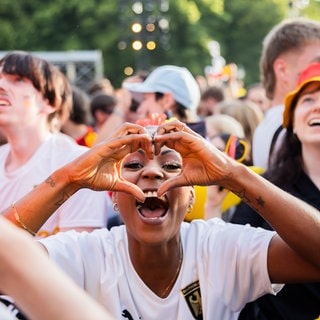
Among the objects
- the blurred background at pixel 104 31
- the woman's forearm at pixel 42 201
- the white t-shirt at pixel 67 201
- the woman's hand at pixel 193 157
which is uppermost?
the woman's hand at pixel 193 157

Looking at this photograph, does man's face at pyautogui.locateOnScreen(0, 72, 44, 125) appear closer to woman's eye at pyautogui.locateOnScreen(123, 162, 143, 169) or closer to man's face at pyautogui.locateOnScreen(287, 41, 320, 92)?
woman's eye at pyautogui.locateOnScreen(123, 162, 143, 169)

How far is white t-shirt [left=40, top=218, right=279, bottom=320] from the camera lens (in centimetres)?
274

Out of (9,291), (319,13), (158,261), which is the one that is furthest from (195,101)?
(319,13)

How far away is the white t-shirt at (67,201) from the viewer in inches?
150

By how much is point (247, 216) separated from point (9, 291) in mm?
2434

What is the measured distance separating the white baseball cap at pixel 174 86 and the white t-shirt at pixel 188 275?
280 cm

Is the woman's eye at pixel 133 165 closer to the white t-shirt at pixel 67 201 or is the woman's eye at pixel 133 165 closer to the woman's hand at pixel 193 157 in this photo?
the woman's hand at pixel 193 157

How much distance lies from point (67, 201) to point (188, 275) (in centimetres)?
116

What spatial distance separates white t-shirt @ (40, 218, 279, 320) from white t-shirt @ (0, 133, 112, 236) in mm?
924

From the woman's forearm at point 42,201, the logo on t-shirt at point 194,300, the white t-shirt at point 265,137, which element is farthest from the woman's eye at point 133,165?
the white t-shirt at point 265,137

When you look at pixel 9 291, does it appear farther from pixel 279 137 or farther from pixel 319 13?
pixel 319 13

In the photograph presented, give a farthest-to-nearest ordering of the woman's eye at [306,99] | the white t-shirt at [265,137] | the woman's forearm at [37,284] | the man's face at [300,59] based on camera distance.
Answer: the man's face at [300,59] < the white t-shirt at [265,137] < the woman's eye at [306,99] < the woman's forearm at [37,284]

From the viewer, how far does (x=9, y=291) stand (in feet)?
4.05

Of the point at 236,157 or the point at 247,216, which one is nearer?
the point at 247,216
